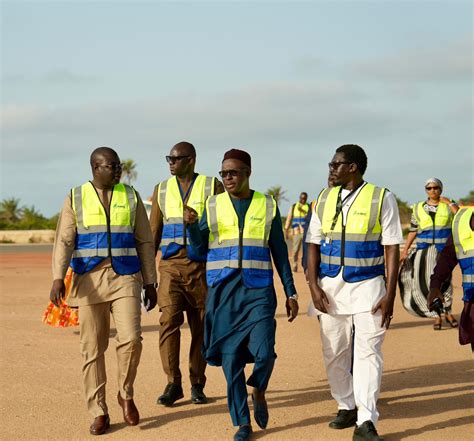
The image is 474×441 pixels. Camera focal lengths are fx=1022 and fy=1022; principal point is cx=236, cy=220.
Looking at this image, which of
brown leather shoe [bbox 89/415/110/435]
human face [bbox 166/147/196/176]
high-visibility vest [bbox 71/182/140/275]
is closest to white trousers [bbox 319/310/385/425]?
high-visibility vest [bbox 71/182/140/275]

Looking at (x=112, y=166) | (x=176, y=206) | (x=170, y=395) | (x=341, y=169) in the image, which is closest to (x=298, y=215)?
(x=176, y=206)

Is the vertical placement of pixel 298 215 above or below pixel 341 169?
below

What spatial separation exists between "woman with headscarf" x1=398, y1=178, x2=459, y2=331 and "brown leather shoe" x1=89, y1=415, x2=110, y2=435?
7.05 meters

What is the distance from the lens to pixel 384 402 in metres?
9.31

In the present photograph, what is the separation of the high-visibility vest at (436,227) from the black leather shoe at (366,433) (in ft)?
23.4

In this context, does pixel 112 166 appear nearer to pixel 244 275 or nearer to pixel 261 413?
pixel 244 275

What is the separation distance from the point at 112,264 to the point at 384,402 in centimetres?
286

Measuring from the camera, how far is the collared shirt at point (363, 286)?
7938 mm

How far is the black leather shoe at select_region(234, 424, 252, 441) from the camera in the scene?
7.66 metres

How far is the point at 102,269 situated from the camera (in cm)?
836

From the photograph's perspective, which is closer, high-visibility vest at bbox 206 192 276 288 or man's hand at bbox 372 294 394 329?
man's hand at bbox 372 294 394 329

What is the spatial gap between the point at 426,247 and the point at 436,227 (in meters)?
0.32

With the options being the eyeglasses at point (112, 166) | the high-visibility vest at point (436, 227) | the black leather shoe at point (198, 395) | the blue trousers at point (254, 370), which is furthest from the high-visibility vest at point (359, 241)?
the high-visibility vest at point (436, 227)

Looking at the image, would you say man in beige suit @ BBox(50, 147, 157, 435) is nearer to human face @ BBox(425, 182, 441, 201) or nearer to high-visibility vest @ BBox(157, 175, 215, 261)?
high-visibility vest @ BBox(157, 175, 215, 261)
